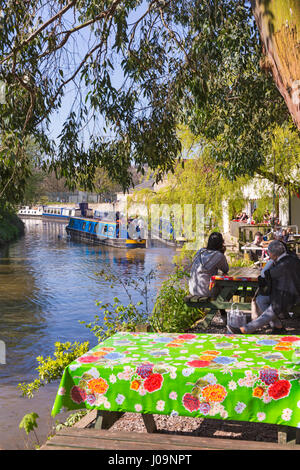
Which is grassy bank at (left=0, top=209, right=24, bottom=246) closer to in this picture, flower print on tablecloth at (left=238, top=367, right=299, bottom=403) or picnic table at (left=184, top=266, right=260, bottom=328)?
picnic table at (left=184, top=266, right=260, bottom=328)

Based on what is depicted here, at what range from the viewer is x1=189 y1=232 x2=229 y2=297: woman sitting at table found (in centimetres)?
745

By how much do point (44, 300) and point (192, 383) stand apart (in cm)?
1578

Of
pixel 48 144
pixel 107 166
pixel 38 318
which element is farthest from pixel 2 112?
pixel 38 318

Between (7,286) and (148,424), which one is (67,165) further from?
(7,286)

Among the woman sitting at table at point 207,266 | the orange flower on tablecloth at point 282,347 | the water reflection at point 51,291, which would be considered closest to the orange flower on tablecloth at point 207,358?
the orange flower on tablecloth at point 282,347

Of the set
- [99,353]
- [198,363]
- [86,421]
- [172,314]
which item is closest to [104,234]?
[172,314]

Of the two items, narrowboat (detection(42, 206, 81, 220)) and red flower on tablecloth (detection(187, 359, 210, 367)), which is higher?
narrowboat (detection(42, 206, 81, 220))

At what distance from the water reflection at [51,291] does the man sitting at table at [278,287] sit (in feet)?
16.1

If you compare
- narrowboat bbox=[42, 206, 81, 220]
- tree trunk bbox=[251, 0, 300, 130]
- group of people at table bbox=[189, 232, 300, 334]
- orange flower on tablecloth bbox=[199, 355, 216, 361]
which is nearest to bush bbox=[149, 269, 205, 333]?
group of people at table bbox=[189, 232, 300, 334]

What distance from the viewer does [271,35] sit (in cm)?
373

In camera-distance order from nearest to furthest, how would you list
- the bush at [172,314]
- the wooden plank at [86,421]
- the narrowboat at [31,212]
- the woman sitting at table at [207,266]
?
1. the wooden plank at [86,421]
2. the woman sitting at table at [207,266]
3. the bush at [172,314]
4. the narrowboat at [31,212]

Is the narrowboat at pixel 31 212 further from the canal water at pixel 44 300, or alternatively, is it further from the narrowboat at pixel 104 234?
the canal water at pixel 44 300

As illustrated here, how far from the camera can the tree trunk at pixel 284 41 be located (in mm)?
3545

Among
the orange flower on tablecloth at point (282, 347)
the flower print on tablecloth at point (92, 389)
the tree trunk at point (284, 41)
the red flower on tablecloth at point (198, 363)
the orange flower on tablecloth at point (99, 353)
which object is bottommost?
the flower print on tablecloth at point (92, 389)
